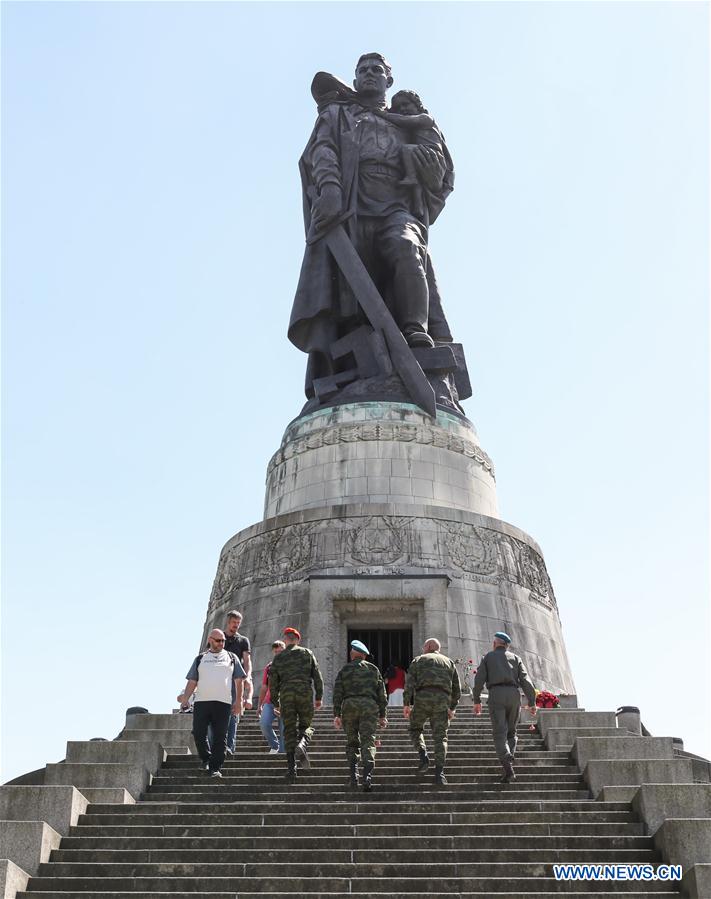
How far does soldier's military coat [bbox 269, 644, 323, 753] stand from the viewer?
11.0 m

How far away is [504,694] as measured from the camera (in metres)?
11.1

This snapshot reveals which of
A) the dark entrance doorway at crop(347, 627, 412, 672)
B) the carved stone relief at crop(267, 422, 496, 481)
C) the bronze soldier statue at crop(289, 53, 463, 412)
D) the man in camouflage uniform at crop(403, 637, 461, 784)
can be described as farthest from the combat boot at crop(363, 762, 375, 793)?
the bronze soldier statue at crop(289, 53, 463, 412)

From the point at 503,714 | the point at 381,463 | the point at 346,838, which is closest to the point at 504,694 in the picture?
the point at 503,714

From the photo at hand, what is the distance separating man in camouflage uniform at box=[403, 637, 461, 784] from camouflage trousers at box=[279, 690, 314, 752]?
1.05 metres

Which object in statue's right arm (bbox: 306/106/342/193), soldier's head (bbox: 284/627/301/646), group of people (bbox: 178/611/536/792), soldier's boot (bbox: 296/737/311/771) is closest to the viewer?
group of people (bbox: 178/611/536/792)

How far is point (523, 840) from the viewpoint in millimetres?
9383

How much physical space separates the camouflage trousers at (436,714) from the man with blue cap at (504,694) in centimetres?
55

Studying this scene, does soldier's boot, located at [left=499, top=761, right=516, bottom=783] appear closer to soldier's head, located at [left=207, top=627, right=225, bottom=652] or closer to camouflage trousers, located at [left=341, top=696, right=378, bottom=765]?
camouflage trousers, located at [left=341, top=696, right=378, bottom=765]

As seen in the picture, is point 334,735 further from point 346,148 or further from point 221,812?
point 346,148

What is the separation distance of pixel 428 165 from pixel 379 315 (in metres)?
4.53

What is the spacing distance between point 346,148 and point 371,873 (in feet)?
63.7

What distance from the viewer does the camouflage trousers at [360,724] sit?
10586 mm

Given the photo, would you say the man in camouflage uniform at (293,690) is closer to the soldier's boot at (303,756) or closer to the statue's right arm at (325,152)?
the soldier's boot at (303,756)

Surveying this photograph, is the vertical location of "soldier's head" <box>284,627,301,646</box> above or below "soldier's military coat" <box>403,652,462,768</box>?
above
